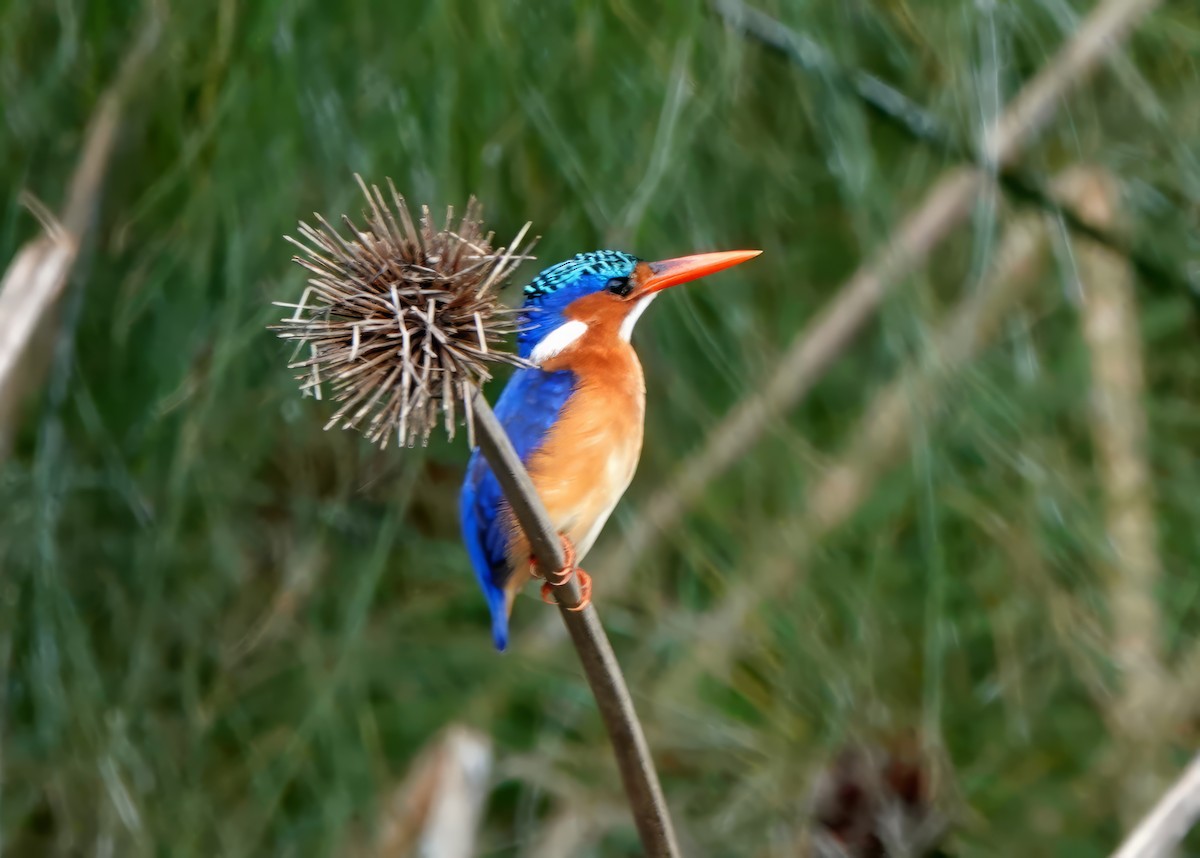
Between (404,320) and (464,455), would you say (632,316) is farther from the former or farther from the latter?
(404,320)

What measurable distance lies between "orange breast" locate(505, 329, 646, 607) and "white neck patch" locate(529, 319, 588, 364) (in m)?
0.02

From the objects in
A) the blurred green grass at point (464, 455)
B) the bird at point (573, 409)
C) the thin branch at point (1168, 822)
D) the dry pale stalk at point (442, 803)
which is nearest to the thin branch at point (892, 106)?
the blurred green grass at point (464, 455)

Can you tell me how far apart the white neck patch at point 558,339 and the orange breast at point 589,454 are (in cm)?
2

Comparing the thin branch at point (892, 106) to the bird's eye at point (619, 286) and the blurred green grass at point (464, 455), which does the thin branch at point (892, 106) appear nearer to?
the blurred green grass at point (464, 455)

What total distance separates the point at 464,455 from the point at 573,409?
350 mm

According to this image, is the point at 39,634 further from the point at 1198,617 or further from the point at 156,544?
the point at 1198,617

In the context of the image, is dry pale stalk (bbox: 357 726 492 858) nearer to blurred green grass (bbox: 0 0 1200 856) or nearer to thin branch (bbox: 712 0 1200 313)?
blurred green grass (bbox: 0 0 1200 856)

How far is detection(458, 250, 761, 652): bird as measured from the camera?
0.81m

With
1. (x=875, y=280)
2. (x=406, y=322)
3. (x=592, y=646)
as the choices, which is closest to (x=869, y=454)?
(x=875, y=280)

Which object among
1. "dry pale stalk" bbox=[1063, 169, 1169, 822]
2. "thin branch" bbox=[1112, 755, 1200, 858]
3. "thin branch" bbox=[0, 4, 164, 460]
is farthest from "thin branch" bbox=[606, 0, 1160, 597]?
"thin branch" bbox=[0, 4, 164, 460]

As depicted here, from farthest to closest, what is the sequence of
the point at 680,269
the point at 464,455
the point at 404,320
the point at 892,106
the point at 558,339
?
the point at 464,455 < the point at 892,106 < the point at 558,339 < the point at 680,269 < the point at 404,320

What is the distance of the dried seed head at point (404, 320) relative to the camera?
16.8 inches

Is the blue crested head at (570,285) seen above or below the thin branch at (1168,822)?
above

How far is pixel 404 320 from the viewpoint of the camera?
0.43m
